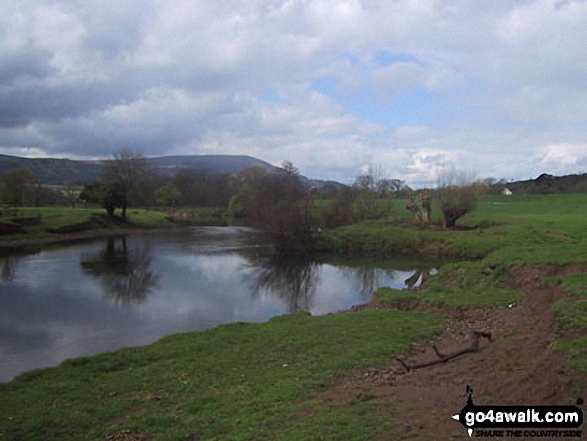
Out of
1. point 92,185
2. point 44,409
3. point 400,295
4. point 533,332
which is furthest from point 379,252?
point 92,185

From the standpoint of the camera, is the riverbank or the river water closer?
the river water

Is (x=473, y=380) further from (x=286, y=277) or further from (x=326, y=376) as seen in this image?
(x=286, y=277)

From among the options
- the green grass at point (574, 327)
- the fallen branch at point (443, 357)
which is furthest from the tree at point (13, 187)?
the green grass at point (574, 327)

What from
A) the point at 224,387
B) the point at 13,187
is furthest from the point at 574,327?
the point at 13,187

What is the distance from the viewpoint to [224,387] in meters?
9.42

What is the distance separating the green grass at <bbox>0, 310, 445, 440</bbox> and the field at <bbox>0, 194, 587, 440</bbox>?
0.11ft

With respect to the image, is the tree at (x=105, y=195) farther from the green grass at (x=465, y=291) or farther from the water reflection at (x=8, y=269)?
the green grass at (x=465, y=291)

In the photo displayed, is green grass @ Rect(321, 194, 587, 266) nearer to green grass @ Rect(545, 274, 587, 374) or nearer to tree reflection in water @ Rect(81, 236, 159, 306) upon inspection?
green grass @ Rect(545, 274, 587, 374)

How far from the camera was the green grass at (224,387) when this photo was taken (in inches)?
282

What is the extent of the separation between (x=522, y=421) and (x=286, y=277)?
24.5 m

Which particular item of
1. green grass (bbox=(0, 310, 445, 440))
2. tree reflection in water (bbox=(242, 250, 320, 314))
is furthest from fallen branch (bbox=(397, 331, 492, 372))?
tree reflection in water (bbox=(242, 250, 320, 314))

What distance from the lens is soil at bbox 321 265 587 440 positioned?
20.3 ft

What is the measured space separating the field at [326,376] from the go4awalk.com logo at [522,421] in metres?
0.25

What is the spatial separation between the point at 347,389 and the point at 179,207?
300 ft
